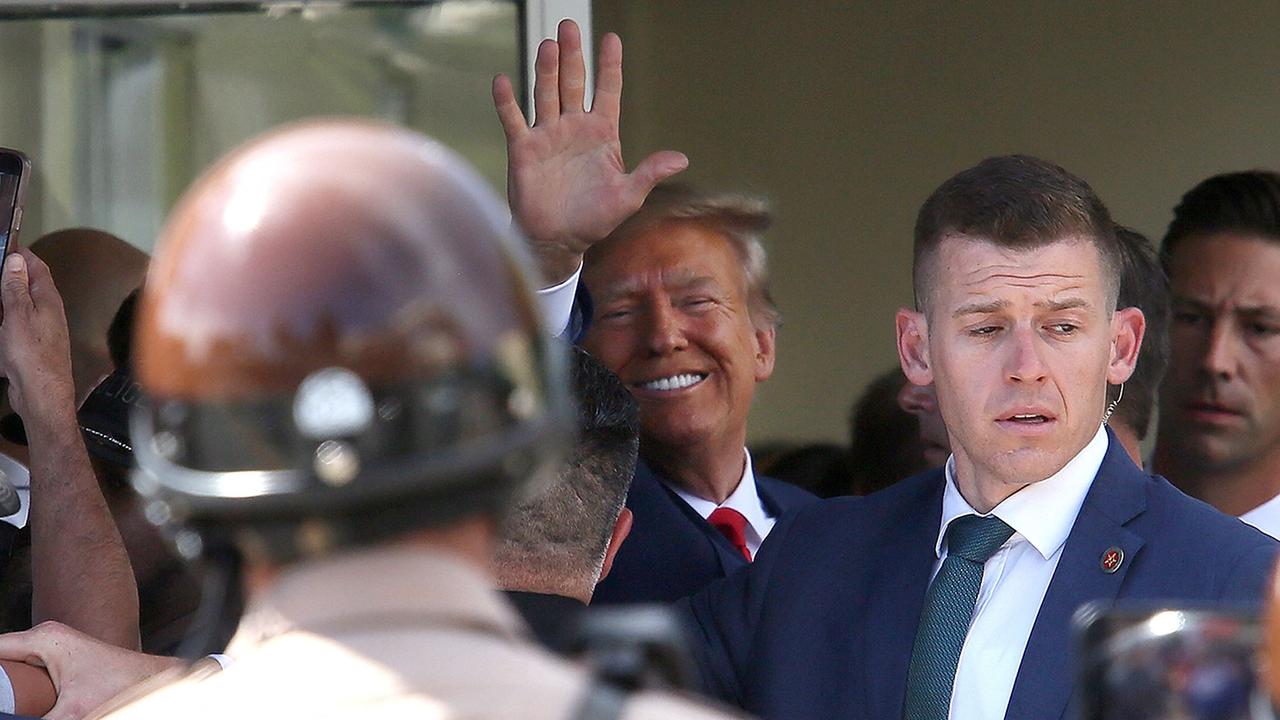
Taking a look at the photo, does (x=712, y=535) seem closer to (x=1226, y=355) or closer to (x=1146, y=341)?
(x=1146, y=341)

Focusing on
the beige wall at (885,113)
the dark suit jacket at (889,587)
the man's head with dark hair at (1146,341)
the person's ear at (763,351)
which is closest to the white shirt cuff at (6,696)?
the dark suit jacket at (889,587)

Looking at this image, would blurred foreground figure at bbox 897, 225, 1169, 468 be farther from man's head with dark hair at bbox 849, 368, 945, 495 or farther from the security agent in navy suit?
man's head with dark hair at bbox 849, 368, 945, 495

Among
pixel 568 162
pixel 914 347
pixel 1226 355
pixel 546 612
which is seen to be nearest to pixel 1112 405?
pixel 914 347

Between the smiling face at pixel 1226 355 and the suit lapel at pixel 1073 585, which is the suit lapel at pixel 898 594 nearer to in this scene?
the suit lapel at pixel 1073 585

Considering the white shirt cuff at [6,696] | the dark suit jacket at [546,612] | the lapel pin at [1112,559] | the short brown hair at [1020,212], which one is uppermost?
the short brown hair at [1020,212]

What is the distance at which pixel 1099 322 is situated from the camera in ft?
8.57

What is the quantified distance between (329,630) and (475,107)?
345 centimetres

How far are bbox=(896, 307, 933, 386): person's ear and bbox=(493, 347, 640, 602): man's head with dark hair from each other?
45cm

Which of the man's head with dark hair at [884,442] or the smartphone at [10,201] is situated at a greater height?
the smartphone at [10,201]

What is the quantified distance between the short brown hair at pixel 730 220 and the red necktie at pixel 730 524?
1.47ft

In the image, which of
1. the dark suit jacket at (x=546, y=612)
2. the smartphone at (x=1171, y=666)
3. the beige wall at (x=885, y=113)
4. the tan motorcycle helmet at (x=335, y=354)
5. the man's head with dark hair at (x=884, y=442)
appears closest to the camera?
the tan motorcycle helmet at (x=335, y=354)

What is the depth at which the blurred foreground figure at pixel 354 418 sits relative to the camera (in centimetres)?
108

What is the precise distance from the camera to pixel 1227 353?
366 cm

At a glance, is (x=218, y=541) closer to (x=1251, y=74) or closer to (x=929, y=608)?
(x=929, y=608)
